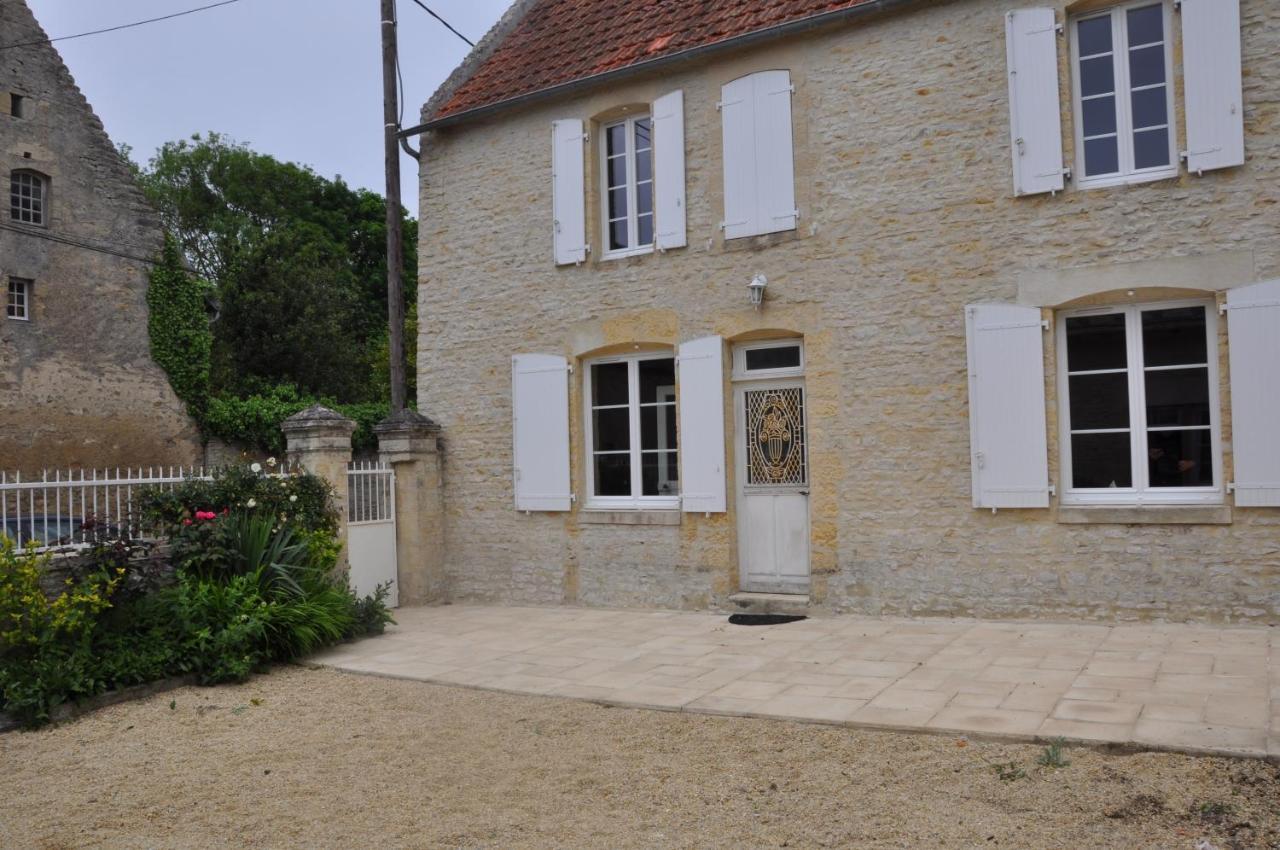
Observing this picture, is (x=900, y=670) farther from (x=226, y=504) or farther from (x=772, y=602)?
(x=226, y=504)

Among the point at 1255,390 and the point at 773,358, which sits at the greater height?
the point at 773,358

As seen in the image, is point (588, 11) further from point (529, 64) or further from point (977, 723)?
point (977, 723)

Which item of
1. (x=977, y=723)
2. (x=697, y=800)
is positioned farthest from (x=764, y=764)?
(x=977, y=723)

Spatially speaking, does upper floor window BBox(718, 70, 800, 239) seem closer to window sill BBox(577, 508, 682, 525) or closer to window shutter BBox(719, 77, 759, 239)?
window shutter BBox(719, 77, 759, 239)

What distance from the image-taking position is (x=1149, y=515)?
287 inches

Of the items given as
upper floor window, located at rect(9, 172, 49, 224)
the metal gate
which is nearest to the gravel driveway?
the metal gate

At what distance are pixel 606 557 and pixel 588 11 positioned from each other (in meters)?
5.97

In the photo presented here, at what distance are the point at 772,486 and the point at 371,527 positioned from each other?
156 inches

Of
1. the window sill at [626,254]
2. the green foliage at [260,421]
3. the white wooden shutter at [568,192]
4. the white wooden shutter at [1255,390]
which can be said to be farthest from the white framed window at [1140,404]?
the green foliage at [260,421]

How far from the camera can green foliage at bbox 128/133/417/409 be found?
23594 millimetres

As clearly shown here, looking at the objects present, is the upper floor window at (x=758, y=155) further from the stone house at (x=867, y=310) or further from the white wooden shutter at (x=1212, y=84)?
the white wooden shutter at (x=1212, y=84)

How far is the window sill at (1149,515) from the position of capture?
710 centimetres

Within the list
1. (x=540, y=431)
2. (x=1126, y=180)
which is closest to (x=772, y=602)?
(x=540, y=431)

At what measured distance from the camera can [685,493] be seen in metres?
9.25
